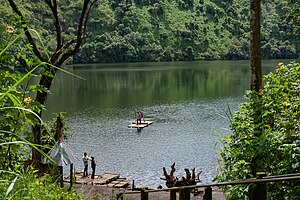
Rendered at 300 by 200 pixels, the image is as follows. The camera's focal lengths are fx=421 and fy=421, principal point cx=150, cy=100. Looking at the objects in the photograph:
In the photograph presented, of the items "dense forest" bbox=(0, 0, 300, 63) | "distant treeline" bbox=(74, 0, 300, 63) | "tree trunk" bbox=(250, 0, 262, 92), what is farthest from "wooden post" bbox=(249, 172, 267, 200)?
"distant treeline" bbox=(74, 0, 300, 63)

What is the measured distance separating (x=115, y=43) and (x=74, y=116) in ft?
287

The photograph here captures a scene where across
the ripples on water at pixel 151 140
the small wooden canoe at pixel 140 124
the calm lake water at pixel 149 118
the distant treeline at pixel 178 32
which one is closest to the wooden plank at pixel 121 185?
the calm lake water at pixel 149 118

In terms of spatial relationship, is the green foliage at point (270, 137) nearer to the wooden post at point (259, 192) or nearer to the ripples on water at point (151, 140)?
the wooden post at point (259, 192)

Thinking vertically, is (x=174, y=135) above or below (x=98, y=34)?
below

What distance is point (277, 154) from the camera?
4.09 meters

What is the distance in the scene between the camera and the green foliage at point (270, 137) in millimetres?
3871

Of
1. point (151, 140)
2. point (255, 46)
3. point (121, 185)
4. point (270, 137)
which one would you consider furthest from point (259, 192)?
point (151, 140)

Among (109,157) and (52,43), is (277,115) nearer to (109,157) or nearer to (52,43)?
(109,157)

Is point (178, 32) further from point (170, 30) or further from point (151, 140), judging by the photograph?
point (151, 140)

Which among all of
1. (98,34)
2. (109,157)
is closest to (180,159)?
(109,157)

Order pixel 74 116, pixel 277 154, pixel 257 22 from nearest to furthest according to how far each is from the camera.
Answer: pixel 277 154 < pixel 257 22 < pixel 74 116

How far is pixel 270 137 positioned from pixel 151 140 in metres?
28.7

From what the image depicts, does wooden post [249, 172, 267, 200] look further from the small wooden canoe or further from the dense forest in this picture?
the dense forest

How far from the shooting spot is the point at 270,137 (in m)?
4.14
